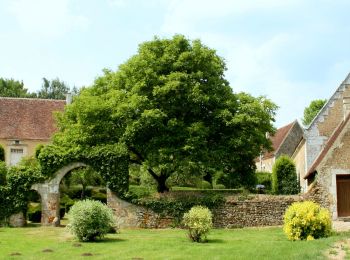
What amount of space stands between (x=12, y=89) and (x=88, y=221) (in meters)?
53.7

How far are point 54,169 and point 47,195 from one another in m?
1.48

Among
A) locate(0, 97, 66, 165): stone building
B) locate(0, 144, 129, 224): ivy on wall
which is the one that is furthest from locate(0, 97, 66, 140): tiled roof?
locate(0, 144, 129, 224): ivy on wall

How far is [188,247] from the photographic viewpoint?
17.5 metres

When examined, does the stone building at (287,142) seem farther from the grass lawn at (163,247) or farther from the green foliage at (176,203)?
the grass lawn at (163,247)

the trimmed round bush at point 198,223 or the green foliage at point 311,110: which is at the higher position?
the green foliage at point 311,110

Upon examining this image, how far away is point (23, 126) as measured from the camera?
1797 inches

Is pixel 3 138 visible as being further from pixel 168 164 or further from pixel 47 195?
pixel 168 164

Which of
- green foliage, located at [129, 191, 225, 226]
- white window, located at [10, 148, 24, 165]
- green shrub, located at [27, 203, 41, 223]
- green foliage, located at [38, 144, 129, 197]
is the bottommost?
green shrub, located at [27, 203, 41, 223]

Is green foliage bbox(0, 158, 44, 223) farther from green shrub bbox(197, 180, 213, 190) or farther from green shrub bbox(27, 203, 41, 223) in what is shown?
green shrub bbox(197, 180, 213, 190)

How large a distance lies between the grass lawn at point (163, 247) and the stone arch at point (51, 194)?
5644 mm

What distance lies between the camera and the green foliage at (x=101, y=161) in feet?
90.8

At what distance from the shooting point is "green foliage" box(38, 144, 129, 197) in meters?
27.7

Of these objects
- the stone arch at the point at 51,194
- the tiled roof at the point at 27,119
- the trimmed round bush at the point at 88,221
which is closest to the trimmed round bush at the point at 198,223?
the trimmed round bush at the point at 88,221

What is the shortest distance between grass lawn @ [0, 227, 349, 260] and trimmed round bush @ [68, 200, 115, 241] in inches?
17.8
